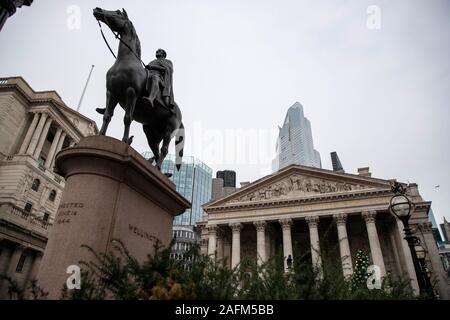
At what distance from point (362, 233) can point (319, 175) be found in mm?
9241

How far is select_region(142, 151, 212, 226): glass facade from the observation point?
122938 mm

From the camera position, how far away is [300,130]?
188 meters

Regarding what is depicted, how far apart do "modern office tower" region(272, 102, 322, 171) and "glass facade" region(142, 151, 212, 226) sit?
46344 mm

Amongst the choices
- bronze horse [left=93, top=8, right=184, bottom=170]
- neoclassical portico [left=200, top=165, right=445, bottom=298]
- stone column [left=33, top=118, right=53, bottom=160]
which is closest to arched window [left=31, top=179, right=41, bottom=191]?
stone column [left=33, top=118, right=53, bottom=160]

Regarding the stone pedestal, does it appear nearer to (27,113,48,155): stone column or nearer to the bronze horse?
the bronze horse

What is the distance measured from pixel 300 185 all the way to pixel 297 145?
146010 mm

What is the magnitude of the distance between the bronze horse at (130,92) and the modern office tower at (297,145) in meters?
150

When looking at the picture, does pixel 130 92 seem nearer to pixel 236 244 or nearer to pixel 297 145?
pixel 236 244

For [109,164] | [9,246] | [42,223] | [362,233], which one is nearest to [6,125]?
[42,223]

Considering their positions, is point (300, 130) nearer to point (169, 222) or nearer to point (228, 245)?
point (228, 245)

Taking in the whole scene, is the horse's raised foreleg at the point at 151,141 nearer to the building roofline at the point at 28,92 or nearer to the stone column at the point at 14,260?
the stone column at the point at 14,260

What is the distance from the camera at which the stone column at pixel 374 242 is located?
31.1 meters

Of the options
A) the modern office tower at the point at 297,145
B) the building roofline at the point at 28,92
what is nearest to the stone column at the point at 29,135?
the building roofline at the point at 28,92

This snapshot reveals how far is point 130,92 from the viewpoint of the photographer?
240 inches
